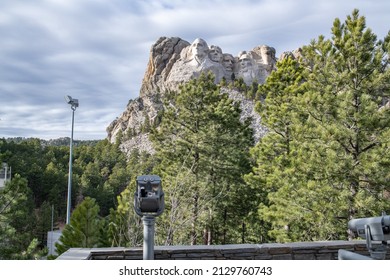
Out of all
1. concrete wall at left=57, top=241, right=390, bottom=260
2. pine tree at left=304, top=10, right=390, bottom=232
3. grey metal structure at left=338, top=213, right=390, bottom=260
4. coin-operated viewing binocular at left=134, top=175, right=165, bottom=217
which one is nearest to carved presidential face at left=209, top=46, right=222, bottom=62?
pine tree at left=304, top=10, right=390, bottom=232

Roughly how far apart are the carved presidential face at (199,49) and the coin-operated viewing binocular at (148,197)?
259ft

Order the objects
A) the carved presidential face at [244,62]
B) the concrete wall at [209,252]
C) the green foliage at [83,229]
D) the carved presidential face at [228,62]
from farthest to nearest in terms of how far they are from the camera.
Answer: the carved presidential face at [228,62], the carved presidential face at [244,62], the green foliage at [83,229], the concrete wall at [209,252]

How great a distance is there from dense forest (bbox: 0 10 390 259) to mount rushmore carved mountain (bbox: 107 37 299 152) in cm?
5873

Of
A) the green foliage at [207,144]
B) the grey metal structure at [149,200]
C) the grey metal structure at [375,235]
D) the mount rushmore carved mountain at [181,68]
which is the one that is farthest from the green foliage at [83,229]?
the mount rushmore carved mountain at [181,68]

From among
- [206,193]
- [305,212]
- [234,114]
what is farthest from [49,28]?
[234,114]

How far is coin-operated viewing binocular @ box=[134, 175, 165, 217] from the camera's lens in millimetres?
2332

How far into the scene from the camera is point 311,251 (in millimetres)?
3303

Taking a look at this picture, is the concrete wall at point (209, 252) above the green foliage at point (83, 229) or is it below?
above

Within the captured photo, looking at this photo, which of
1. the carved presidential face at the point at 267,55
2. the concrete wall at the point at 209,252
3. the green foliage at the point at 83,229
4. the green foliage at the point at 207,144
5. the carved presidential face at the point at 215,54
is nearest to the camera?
the concrete wall at the point at 209,252

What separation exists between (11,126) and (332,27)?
7534 mm

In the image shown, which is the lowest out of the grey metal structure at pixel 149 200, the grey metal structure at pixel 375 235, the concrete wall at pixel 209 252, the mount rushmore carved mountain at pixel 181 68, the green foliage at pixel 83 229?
the green foliage at pixel 83 229

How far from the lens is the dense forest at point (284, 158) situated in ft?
23.1

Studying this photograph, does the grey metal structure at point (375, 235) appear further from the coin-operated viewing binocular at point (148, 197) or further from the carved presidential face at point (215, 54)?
the carved presidential face at point (215, 54)
